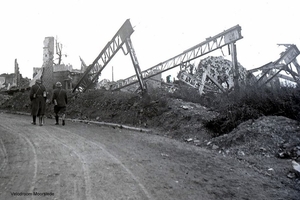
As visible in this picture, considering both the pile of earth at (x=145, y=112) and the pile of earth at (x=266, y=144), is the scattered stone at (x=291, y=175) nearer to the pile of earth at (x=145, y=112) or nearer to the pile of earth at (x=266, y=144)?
the pile of earth at (x=266, y=144)

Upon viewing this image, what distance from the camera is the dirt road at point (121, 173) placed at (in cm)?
375

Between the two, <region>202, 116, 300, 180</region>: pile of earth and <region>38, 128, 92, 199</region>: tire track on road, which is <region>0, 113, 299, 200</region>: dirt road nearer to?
<region>38, 128, 92, 199</region>: tire track on road

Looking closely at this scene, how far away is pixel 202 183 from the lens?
438 centimetres

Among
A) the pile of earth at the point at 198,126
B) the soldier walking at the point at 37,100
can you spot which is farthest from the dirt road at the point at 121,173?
the soldier walking at the point at 37,100

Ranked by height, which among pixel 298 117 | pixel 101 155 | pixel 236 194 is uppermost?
pixel 298 117

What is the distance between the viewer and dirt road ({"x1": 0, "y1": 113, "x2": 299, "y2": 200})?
12.3 ft

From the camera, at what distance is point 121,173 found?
4.51m

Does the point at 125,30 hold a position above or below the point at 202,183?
above

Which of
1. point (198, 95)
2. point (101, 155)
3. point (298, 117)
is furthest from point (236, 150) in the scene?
point (198, 95)

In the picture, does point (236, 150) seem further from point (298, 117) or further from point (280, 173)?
point (298, 117)

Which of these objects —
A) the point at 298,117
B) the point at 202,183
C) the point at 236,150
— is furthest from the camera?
the point at 298,117

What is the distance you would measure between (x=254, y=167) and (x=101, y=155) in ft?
11.0

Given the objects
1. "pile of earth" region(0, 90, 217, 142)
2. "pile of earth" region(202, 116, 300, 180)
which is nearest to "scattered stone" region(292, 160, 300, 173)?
"pile of earth" region(202, 116, 300, 180)

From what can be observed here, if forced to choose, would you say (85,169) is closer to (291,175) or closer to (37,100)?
(291,175)
